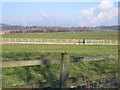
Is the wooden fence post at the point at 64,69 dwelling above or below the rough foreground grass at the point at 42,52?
above

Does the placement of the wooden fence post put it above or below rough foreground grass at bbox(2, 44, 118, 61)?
above

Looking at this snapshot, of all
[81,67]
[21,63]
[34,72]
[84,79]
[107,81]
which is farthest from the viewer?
[81,67]

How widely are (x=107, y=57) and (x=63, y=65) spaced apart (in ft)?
8.77

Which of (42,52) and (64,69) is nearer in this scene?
(64,69)

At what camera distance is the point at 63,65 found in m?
6.55

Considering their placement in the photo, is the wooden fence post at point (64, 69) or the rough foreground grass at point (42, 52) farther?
the rough foreground grass at point (42, 52)

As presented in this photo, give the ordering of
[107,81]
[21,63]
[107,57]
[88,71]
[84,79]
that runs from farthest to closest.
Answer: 1. [88,71]
2. [107,57]
3. [107,81]
4. [84,79]
5. [21,63]

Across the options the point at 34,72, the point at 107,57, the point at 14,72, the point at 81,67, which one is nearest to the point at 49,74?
the point at 34,72

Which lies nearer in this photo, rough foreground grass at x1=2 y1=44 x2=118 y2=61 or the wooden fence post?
the wooden fence post

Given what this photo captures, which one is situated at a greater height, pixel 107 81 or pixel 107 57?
pixel 107 57

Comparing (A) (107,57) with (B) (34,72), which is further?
(B) (34,72)

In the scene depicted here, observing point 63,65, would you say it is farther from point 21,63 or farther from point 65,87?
point 21,63

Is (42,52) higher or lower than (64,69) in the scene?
lower

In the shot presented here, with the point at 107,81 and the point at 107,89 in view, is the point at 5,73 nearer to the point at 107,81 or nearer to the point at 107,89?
the point at 107,81
